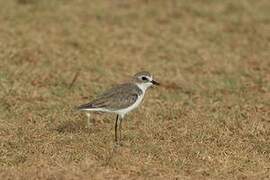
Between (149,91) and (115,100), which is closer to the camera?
(115,100)

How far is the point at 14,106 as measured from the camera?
978 centimetres

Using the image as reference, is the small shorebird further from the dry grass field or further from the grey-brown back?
the dry grass field

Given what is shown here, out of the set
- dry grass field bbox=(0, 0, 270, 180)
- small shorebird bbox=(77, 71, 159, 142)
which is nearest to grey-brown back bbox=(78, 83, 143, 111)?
small shorebird bbox=(77, 71, 159, 142)

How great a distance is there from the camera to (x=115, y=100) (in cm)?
861

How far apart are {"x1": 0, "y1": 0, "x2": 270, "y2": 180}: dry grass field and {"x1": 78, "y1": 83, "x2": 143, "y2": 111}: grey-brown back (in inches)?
17.1

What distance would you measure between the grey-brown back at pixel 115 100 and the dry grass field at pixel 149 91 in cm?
44

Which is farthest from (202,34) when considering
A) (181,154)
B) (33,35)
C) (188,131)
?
(181,154)

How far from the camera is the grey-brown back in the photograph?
28.1 ft

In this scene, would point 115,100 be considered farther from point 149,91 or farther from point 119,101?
point 149,91

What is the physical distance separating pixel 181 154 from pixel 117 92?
3.94 feet

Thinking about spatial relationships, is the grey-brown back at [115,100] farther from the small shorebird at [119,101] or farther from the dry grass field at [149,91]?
the dry grass field at [149,91]

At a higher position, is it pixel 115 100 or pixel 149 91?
pixel 115 100

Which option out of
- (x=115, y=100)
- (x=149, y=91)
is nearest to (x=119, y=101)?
(x=115, y=100)

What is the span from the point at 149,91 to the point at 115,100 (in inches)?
91.8
